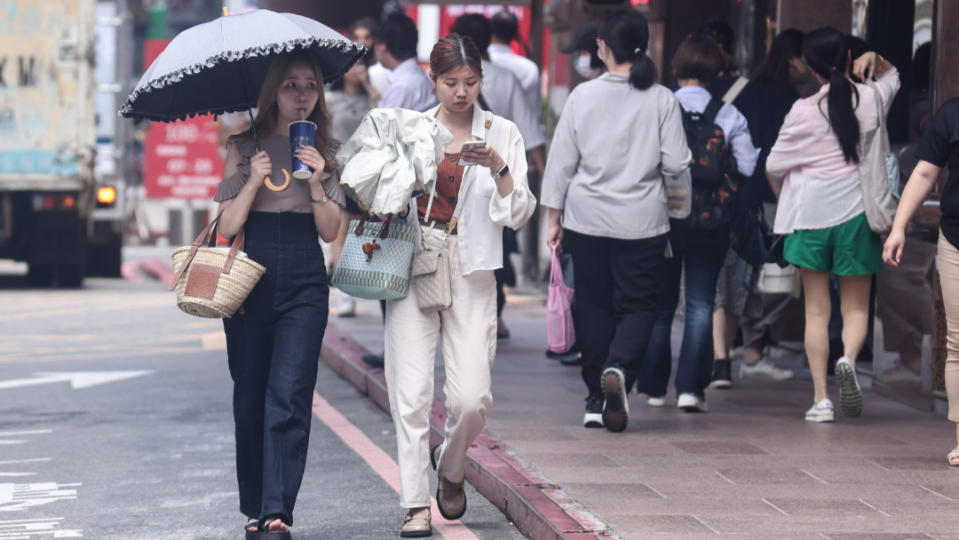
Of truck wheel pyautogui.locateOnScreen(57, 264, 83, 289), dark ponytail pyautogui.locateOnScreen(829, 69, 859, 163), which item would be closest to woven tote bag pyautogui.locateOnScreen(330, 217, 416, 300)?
dark ponytail pyautogui.locateOnScreen(829, 69, 859, 163)

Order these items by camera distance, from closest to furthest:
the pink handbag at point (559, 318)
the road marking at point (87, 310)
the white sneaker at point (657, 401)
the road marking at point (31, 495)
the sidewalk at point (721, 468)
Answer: the sidewalk at point (721, 468), the road marking at point (31, 495), the pink handbag at point (559, 318), the white sneaker at point (657, 401), the road marking at point (87, 310)

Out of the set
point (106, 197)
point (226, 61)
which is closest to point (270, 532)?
point (226, 61)

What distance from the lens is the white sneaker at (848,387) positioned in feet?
25.7

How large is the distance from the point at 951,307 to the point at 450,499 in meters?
2.25

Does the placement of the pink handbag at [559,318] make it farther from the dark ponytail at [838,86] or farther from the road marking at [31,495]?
the road marking at [31,495]

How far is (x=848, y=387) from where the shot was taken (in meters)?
7.86

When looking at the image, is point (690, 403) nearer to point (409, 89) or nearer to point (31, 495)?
point (409, 89)

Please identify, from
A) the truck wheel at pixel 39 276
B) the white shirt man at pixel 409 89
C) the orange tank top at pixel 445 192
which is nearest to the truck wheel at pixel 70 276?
the truck wheel at pixel 39 276

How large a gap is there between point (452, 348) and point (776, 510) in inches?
50.1

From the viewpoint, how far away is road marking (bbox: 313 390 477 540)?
20.2 ft

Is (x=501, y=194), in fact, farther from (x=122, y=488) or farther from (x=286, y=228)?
(x=122, y=488)

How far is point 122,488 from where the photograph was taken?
23.3 ft

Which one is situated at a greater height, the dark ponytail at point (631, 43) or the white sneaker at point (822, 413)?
the dark ponytail at point (631, 43)

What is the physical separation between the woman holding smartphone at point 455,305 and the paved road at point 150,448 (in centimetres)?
41
